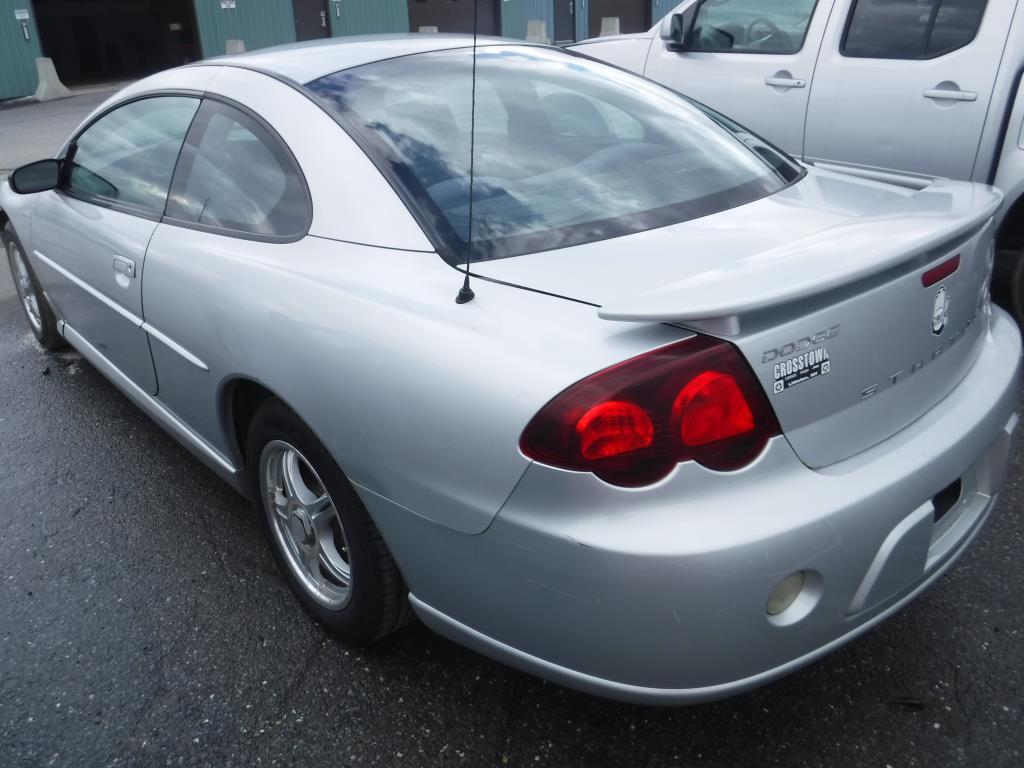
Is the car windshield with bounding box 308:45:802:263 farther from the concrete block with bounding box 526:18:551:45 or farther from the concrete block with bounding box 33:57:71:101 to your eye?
the concrete block with bounding box 526:18:551:45

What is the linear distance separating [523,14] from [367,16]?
14.7 ft

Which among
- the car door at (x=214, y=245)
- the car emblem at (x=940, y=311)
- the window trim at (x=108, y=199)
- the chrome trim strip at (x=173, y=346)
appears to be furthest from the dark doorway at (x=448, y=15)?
the car emblem at (x=940, y=311)

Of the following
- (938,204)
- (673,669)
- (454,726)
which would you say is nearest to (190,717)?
(454,726)

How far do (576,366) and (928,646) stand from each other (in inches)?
52.9

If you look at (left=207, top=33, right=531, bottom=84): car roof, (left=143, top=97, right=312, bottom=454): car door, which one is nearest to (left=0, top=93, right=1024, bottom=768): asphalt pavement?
(left=143, top=97, right=312, bottom=454): car door

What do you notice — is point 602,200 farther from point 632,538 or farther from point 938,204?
point 632,538

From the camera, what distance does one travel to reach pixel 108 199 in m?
3.13

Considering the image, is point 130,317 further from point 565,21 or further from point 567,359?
point 565,21

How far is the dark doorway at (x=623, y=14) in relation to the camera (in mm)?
25078

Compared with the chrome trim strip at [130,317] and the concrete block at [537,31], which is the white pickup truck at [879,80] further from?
the concrete block at [537,31]

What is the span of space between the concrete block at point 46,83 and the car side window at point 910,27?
1650 centimetres

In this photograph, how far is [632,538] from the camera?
153 cm

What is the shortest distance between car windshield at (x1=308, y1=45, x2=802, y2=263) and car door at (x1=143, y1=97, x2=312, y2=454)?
254 mm

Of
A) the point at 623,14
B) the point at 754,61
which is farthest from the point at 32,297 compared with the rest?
the point at 623,14
